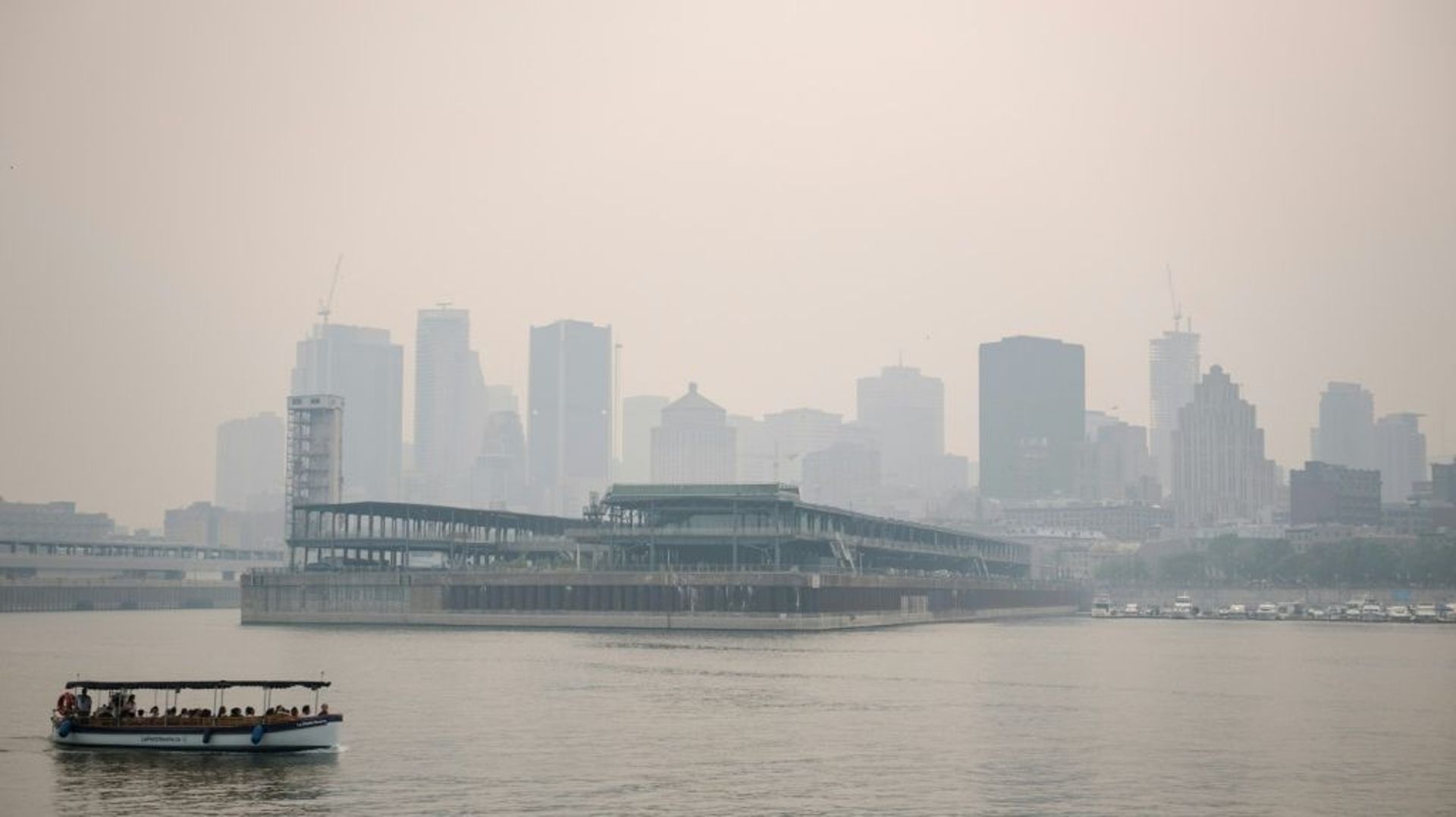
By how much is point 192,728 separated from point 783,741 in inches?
1216

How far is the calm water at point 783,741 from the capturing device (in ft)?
266

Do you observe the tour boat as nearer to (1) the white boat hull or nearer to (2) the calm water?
(1) the white boat hull

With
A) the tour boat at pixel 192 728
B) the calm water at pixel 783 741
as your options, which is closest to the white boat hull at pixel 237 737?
the tour boat at pixel 192 728

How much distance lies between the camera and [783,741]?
9931cm

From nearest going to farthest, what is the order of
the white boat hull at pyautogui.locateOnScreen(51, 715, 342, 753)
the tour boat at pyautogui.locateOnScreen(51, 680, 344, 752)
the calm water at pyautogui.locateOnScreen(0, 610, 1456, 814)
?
1. the calm water at pyautogui.locateOnScreen(0, 610, 1456, 814)
2. the white boat hull at pyautogui.locateOnScreen(51, 715, 342, 753)
3. the tour boat at pyautogui.locateOnScreen(51, 680, 344, 752)

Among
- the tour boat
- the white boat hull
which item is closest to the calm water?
the white boat hull

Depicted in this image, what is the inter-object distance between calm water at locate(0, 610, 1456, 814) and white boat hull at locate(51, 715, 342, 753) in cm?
110

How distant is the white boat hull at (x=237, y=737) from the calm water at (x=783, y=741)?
1100 millimetres

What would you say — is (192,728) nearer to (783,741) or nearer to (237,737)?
(237,737)

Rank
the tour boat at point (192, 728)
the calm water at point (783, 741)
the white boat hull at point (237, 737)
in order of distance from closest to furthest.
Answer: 1. the calm water at point (783, 741)
2. the white boat hull at point (237, 737)
3. the tour boat at point (192, 728)

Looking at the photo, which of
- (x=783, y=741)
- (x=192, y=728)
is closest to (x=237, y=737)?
(x=192, y=728)

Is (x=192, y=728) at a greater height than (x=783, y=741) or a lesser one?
greater

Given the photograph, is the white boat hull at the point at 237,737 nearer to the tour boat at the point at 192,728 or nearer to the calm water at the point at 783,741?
the tour boat at the point at 192,728

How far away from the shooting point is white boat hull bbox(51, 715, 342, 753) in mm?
94312
